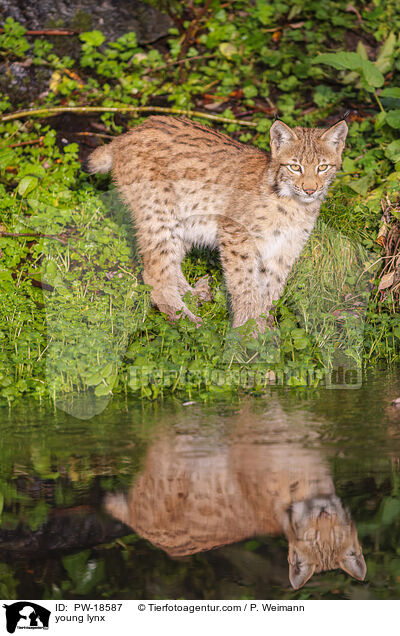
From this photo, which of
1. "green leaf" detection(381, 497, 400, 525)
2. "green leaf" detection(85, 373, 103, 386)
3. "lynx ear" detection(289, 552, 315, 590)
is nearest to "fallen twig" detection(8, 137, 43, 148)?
"green leaf" detection(85, 373, 103, 386)

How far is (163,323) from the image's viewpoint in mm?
6113

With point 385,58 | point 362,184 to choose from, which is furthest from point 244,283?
point 385,58

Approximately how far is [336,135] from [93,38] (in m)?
A: 4.90

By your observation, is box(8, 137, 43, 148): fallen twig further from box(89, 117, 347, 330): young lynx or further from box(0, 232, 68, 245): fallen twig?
box(89, 117, 347, 330): young lynx

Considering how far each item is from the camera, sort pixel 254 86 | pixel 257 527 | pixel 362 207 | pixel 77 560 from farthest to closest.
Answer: pixel 254 86
pixel 362 207
pixel 257 527
pixel 77 560

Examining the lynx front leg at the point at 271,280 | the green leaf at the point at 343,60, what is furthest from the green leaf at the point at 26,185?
the green leaf at the point at 343,60

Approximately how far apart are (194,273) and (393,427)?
10.1 ft

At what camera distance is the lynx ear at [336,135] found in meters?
6.27

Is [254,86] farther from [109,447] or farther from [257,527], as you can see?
[257,527]

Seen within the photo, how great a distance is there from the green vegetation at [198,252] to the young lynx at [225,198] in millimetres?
245

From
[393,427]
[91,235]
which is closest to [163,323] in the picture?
[91,235]

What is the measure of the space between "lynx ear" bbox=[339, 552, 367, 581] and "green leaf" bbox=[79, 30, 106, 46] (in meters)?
8.09

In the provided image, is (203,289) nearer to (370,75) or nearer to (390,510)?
(370,75)

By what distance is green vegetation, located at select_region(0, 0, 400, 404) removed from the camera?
5711 mm
